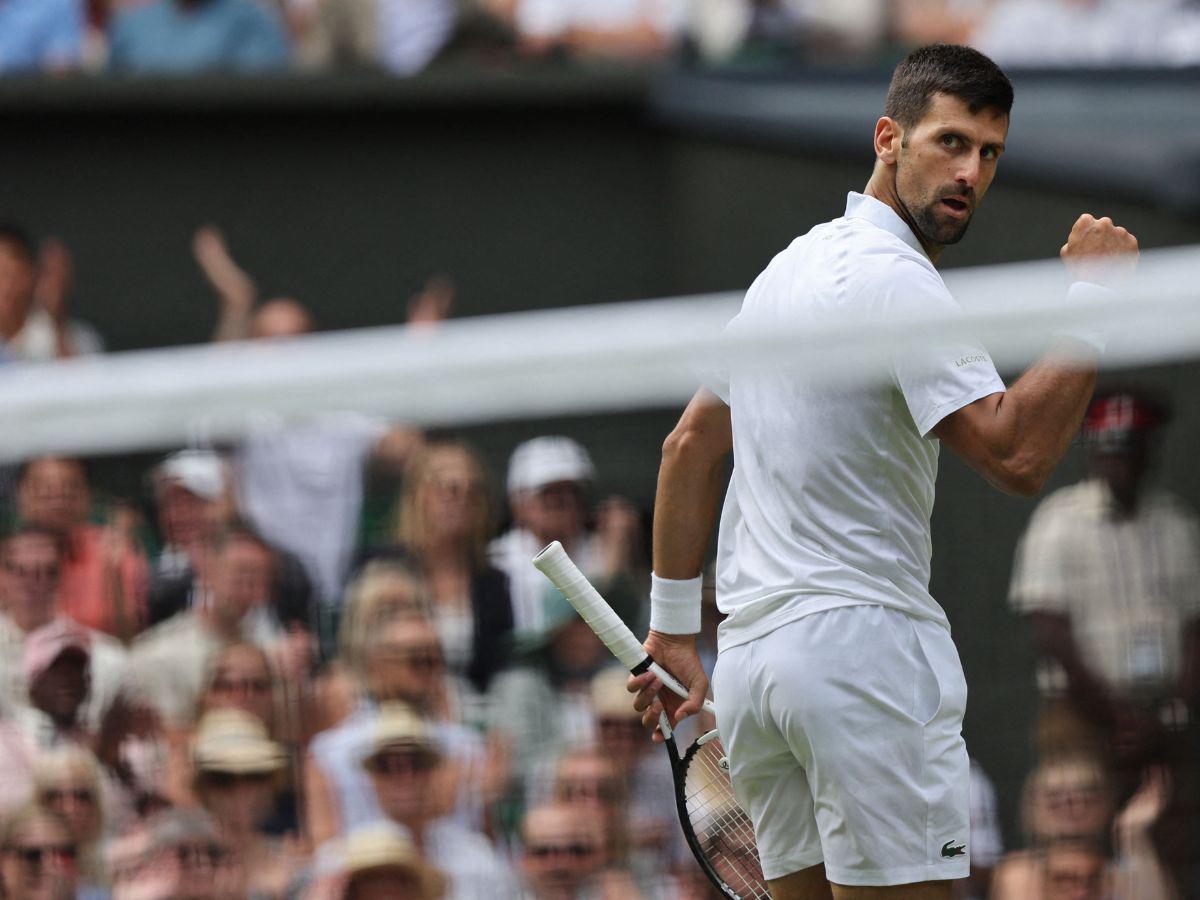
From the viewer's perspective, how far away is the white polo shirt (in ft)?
10.2

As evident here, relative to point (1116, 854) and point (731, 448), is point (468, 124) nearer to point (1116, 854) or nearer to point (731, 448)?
point (731, 448)

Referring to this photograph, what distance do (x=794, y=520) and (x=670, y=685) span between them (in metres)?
0.42

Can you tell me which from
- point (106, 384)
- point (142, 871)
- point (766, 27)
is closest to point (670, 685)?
point (142, 871)

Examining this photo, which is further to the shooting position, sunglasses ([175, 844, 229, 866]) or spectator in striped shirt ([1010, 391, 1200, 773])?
spectator in striped shirt ([1010, 391, 1200, 773])

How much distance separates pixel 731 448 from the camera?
3.56 m

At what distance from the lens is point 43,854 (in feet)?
9.55

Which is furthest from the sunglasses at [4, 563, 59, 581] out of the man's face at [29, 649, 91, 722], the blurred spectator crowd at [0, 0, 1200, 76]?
the blurred spectator crowd at [0, 0, 1200, 76]

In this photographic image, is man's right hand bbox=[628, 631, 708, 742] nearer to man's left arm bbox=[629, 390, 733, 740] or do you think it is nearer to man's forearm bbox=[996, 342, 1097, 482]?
man's left arm bbox=[629, 390, 733, 740]

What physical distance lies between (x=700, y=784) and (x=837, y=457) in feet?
2.27

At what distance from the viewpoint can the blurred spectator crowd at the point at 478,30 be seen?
9.62 m

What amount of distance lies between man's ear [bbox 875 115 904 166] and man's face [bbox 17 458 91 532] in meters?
1.31

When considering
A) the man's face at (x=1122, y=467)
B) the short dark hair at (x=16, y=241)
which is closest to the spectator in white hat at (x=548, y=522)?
the man's face at (x=1122, y=467)

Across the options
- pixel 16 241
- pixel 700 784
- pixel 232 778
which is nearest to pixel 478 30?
pixel 16 241

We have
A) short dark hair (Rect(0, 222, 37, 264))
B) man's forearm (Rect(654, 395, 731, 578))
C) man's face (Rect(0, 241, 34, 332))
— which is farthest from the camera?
short dark hair (Rect(0, 222, 37, 264))
